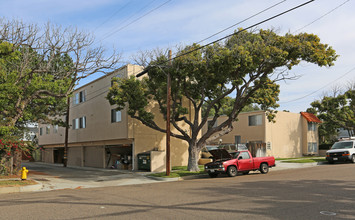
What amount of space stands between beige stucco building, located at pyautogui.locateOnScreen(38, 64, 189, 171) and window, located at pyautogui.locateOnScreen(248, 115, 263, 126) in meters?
11.4

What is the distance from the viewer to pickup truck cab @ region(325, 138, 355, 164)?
25.7m

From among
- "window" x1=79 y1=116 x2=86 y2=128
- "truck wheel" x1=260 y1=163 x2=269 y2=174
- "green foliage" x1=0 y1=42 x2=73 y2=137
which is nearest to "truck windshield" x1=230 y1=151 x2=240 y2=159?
"truck wheel" x1=260 y1=163 x2=269 y2=174

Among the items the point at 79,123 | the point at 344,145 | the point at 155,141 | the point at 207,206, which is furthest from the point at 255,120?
the point at 207,206

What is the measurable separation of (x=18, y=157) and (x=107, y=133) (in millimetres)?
8430

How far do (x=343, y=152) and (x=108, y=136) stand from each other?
19512 millimetres

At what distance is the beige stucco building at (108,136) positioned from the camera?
25156mm

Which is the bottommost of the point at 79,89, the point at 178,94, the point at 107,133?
the point at 107,133

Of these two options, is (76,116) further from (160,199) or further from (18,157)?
(160,199)

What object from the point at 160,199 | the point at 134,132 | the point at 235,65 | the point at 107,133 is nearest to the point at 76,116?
the point at 107,133

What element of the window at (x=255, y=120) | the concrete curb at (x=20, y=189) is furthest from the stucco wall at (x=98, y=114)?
the window at (x=255, y=120)

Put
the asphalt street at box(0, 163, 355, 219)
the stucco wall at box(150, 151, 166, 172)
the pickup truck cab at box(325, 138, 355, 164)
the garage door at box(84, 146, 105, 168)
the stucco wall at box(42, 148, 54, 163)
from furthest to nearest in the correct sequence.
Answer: the stucco wall at box(42, 148, 54, 163)
the garage door at box(84, 146, 105, 168)
the pickup truck cab at box(325, 138, 355, 164)
the stucco wall at box(150, 151, 166, 172)
the asphalt street at box(0, 163, 355, 219)

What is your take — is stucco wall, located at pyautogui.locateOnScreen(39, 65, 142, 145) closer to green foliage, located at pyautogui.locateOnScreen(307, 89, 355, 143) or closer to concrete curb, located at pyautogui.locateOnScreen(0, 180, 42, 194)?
concrete curb, located at pyautogui.locateOnScreen(0, 180, 42, 194)

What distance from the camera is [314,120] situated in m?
39.9

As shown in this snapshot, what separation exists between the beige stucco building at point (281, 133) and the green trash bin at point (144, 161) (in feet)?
39.6
